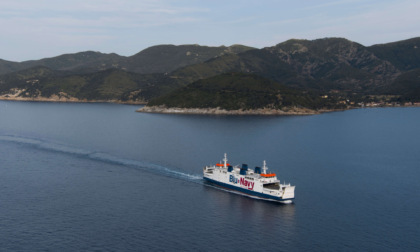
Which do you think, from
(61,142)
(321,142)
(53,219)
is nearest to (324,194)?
(53,219)

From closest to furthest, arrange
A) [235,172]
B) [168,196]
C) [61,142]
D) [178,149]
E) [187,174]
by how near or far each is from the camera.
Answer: [168,196] → [235,172] → [187,174] → [178,149] → [61,142]

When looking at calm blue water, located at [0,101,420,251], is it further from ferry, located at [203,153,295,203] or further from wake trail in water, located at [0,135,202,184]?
ferry, located at [203,153,295,203]

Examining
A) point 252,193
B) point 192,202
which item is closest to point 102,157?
point 192,202

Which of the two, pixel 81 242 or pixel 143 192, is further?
pixel 143 192

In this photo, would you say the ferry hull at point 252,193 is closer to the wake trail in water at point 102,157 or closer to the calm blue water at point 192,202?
the calm blue water at point 192,202

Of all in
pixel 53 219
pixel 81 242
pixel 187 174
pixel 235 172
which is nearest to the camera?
pixel 81 242

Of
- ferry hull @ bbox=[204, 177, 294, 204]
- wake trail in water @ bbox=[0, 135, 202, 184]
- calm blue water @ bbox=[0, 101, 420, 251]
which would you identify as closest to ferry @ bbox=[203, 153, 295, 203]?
ferry hull @ bbox=[204, 177, 294, 204]

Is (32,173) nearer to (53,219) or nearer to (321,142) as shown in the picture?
(53,219)

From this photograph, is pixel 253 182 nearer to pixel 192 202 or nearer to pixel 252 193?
pixel 252 193
